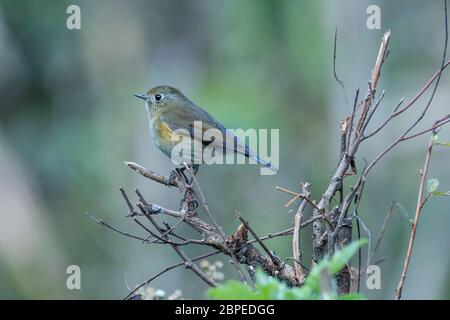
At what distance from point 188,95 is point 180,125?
884cm

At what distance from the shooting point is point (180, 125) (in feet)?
21.1

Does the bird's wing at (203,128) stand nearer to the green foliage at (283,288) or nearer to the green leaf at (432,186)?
the green leaf at (432,186)

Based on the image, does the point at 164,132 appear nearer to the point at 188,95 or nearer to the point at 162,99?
the point at 162,99

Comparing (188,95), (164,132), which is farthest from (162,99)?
(188,95)

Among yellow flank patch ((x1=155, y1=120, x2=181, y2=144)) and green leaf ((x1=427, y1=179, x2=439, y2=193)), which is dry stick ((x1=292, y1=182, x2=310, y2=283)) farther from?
yellow flank patch ((x1=155, y1=120, x2=181, y2=144))

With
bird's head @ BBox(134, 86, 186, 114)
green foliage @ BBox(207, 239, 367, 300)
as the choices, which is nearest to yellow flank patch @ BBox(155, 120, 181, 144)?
bird's head @ BBox(134, 86, 186, 114)

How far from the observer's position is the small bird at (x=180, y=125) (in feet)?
20.0

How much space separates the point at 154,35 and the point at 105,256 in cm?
458

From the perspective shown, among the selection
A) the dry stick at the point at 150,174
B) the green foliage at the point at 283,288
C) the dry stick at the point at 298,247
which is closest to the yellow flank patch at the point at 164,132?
Result: the dry stick at the point at 150,174

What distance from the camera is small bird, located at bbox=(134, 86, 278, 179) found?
6094 mm

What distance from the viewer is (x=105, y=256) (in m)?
14.5

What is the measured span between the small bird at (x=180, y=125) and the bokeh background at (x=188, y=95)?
5551mm

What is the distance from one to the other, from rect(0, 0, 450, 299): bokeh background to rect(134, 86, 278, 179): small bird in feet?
18.2
